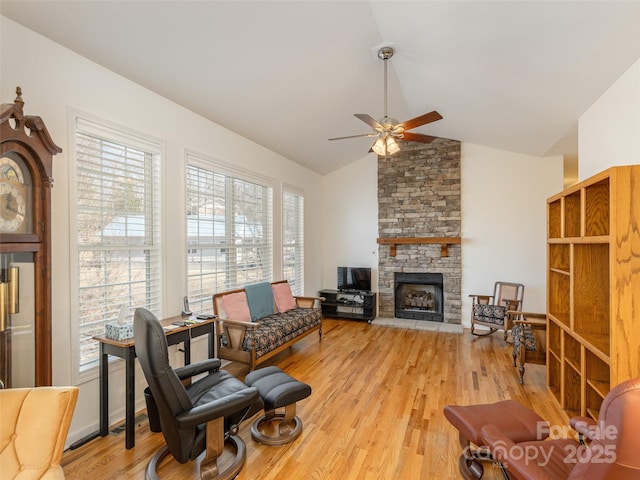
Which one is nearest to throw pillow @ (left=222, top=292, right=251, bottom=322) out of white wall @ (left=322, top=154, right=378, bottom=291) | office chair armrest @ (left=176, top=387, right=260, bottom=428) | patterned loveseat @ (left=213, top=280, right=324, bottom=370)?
patterned loveseat @ (left=213, top=280, right=324, bottom=370)

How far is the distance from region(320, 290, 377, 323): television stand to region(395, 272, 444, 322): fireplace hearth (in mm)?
532

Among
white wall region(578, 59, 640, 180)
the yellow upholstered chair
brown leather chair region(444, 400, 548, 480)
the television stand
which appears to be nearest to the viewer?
the yellow upholstered chair

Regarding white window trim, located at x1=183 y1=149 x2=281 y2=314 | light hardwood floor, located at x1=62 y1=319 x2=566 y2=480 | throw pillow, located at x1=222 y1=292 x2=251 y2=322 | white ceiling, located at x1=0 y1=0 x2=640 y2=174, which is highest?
white ceiling, located at x1=0 y1=0 x2=640 y2=174

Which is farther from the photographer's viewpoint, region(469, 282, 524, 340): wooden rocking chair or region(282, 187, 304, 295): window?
region(282, 187, 304, 295): window

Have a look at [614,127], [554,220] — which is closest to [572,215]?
[554,220]

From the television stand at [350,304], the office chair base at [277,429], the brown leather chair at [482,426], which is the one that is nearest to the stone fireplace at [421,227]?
the television stand at [350,304]

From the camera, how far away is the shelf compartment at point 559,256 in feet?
9.97

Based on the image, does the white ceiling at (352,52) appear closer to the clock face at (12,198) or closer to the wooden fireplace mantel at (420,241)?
the clock face at (12,198)

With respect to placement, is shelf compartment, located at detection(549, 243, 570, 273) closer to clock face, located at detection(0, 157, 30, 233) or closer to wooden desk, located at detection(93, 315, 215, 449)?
wooden desk, located at detection(93, 315, 215, 449)

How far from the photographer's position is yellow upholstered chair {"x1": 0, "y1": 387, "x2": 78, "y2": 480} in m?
1.26

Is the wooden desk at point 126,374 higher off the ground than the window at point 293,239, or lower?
lower

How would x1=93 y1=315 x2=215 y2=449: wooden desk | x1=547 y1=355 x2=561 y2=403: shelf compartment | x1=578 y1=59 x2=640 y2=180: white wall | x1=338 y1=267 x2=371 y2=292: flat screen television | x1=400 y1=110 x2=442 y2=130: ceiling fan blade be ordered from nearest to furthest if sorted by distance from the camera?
1. x1=93 y1=315 x2=215 y2=449: wooden desk
2. x1=578 y1=59 x2=640 y2=180: white wall
3. x1=400 y1=110 x2=442 y2=130: ceiling fan blade
4. x1=547 y1=355 x2=561 y2=403: shelf compartment
5. x1=338 y1=267 x2=371 y2=292: flat screen television

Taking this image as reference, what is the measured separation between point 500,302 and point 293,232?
3.77 meters

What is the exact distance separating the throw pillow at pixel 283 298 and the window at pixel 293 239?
Result: 0.56 meters
